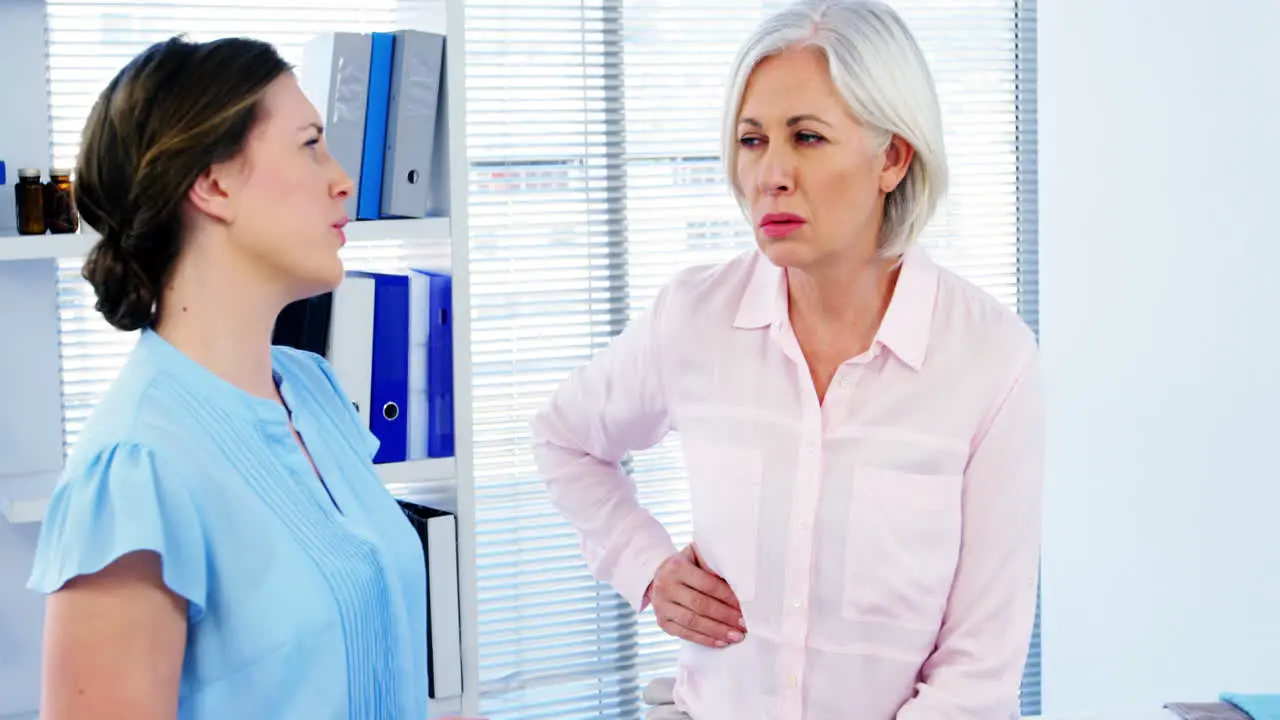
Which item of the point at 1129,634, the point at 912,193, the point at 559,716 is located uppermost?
the point at 912,193

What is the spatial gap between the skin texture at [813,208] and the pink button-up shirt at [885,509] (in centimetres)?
3

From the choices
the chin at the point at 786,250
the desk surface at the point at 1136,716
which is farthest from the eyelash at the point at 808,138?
the desk surface at the point at 1136,716

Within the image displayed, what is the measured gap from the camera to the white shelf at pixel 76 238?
6.16 ft

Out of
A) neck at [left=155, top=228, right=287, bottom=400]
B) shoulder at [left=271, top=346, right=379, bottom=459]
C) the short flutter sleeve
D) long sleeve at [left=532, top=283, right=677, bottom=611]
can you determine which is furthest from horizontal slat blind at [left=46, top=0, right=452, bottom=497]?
the short flutter sleeve

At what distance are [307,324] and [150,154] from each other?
2.71 feet

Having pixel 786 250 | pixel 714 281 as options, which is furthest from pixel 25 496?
pixel 786 250

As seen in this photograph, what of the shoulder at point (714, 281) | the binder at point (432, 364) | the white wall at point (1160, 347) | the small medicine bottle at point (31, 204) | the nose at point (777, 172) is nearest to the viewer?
the nose at point (777, 172)

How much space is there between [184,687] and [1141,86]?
2320 millimetres

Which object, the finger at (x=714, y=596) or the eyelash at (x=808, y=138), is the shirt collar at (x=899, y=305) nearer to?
the eyelash at (x=808, y=138)

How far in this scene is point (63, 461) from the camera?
2.34 meters

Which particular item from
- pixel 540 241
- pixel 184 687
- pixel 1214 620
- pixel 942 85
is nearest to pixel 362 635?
pixel 184 687

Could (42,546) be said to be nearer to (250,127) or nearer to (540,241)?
(250,127)

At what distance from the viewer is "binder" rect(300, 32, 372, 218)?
204 cm

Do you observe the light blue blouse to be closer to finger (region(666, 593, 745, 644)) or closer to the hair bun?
the hair bun
